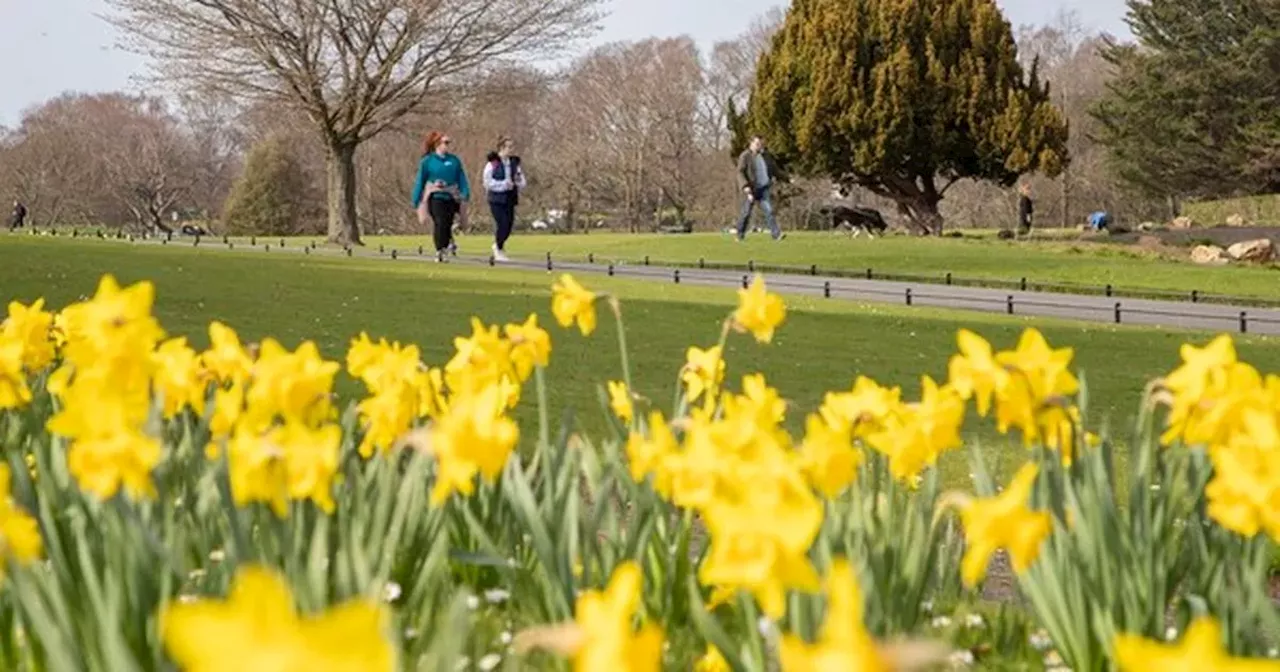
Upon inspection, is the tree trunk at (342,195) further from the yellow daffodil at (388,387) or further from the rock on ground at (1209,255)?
the yellow daffodil at (388,387)

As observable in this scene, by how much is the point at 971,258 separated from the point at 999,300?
8764 millimetres

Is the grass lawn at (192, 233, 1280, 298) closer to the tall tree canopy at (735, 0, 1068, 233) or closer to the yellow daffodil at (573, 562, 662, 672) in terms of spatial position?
the tall tree canopy at (735, 0, 1068, 233)

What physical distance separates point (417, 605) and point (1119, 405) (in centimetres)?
682

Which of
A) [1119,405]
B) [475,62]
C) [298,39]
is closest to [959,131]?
[475,62]

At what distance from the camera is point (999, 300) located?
17.7 meters

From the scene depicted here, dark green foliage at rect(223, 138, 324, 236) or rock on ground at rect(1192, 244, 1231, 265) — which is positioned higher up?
dark green foliage at rect(223, 138, 324, 236)

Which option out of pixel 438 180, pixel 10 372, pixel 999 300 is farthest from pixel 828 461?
pixel 999 300

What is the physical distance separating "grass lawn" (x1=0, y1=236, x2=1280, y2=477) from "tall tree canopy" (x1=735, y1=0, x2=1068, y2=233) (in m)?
16.8

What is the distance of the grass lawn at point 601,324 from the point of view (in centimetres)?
888

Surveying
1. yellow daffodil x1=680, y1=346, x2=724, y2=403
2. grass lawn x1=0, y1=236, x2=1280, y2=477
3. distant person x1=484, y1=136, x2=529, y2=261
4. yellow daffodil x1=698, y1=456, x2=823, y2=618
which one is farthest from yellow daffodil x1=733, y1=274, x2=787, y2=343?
distant person x1=484, y1=136, x2=529, y2=261

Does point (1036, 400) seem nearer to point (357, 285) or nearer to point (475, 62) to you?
point (357, 285)

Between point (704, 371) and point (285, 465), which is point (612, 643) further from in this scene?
point (704, 371)

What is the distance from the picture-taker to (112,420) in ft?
6.67

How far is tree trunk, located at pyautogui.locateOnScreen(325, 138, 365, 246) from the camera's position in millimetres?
31812
